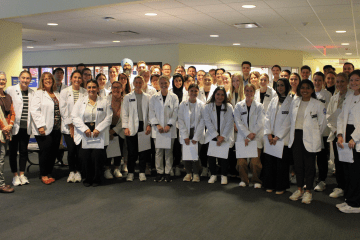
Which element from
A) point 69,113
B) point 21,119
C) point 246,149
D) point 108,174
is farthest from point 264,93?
point 21,119

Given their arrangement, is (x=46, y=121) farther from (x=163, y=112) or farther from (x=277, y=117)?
(x=277, y=117)

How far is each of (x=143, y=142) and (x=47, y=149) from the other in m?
1.54

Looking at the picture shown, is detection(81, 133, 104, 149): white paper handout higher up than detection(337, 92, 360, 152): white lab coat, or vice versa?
detection(337, 92, 360, 152): white lab coat

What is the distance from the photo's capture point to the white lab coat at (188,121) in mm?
5320

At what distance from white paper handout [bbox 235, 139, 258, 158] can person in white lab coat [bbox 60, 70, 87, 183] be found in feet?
8.36

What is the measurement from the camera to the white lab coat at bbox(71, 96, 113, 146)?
5.16 metres

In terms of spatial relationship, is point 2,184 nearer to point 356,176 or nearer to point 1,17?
point 1,17

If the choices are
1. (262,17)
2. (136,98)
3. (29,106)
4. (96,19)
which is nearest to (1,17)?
(96,19)

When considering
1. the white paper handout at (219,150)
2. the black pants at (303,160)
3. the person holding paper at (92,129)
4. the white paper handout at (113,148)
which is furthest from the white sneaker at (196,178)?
the black pants at (303,160)

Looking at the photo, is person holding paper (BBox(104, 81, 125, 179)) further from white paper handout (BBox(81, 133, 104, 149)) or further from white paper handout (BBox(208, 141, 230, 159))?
white paper handout (BBox(208, 141, 230, 159))

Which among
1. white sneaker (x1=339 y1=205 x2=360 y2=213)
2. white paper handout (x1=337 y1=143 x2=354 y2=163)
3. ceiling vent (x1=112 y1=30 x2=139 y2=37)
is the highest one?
ceiling vent (x1=112 y1=30 x2=139 y2=37)

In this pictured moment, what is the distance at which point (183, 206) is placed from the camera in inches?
165

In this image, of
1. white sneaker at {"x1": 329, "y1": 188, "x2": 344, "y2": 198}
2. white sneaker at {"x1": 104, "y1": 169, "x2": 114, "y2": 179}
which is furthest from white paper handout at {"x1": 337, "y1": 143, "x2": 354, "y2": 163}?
white sneaker at {"x1": 104, "y1": 169, "x2": 114, "y2": 179}

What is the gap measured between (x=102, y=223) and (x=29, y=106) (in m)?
2.63
